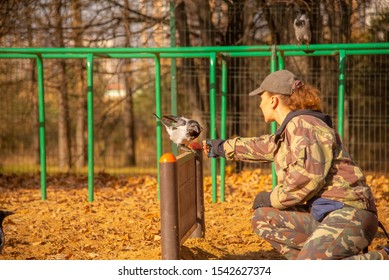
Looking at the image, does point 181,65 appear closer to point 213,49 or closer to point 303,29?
point 213,49

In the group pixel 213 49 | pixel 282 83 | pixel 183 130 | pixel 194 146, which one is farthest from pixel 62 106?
pixel 282 83

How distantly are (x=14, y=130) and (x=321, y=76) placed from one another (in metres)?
5.44

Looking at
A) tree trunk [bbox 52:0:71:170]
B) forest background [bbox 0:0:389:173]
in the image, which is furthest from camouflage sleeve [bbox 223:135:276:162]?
tree trunk [bbox 52:0:71:170]

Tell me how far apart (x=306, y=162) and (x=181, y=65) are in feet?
25.0

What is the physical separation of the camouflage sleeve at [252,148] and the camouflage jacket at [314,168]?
452mm

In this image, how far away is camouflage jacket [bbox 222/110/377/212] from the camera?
3930 millimetres

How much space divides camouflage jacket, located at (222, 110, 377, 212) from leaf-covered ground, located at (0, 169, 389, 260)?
4.30ft

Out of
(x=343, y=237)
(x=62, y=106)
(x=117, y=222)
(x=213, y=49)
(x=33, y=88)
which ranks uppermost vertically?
(x=213, y=49)

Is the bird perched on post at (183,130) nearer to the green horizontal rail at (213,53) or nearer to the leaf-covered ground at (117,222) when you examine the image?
the leaf-covered ground at (117,222)

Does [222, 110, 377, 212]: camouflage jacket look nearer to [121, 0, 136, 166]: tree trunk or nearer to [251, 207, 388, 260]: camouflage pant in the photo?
[251, 207, 388, 260]: camouflage pant

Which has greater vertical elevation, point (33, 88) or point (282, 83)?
point (33, 88)

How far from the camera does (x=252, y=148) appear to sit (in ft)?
15.7
